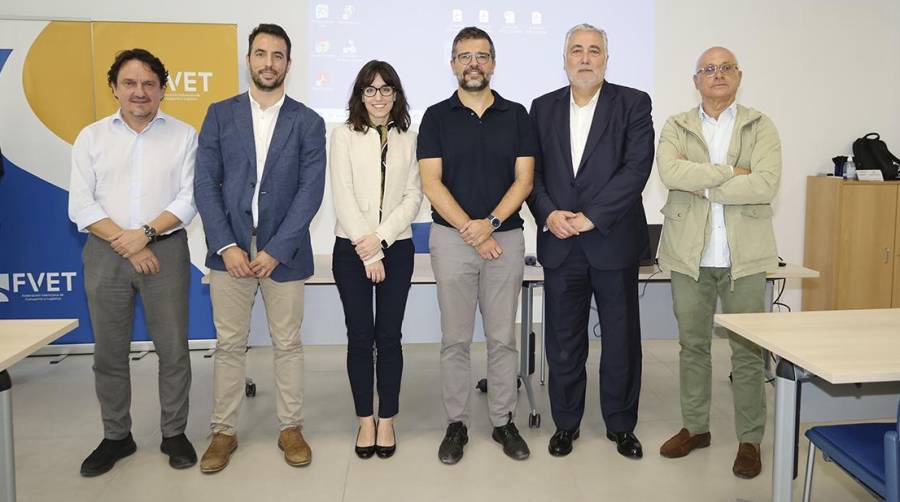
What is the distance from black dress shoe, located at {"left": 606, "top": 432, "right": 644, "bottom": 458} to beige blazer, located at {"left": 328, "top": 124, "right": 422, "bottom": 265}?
4.32ft

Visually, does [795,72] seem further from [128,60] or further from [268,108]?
Result: [128,60]

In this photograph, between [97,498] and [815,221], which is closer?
[97,498]

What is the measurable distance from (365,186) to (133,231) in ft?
3.08

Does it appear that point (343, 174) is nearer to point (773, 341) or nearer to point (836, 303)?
point (773, 341)

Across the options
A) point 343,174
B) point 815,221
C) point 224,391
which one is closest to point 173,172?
point 343,174

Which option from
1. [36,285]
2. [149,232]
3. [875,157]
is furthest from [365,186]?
[875,157]

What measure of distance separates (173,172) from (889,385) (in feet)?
9.20

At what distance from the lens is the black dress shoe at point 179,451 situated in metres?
2.92

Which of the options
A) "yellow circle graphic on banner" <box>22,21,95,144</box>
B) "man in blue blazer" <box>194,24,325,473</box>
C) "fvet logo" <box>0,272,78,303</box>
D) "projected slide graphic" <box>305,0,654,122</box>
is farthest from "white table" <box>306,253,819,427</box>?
"yellow circle graphic on banner" <box>22,21,95,144</box>

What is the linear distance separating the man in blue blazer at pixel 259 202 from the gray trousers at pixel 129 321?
0.56 feet

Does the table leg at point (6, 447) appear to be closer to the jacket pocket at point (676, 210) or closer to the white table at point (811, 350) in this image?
the white table at point (811, 350)

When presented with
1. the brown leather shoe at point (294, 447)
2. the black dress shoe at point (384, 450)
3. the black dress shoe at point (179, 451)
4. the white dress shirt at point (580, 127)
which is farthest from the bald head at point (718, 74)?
the black dress shoe at point (179, 451)

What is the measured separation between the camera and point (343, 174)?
9.45 feet

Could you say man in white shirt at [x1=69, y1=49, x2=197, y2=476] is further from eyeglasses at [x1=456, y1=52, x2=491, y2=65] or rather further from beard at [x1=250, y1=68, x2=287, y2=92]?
eyeglasses at [x1=456, y1=52, x2=491, y2=65]
